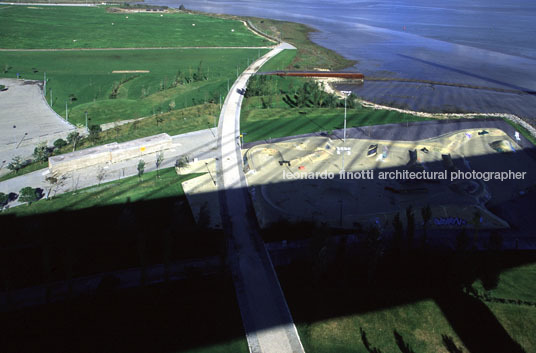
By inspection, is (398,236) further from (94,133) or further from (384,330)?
(94,133)

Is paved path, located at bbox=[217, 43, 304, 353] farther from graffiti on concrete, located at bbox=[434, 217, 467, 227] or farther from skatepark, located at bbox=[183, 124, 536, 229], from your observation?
graffiti on concrete, located at bbox=[434, 217, 467, 227]

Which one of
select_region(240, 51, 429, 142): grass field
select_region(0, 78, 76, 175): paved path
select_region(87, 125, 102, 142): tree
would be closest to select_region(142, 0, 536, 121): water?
select_region(240, 51, 429, 142): grass field

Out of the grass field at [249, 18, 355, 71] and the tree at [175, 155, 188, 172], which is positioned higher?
the grass field at [249, 18, 355, 71]

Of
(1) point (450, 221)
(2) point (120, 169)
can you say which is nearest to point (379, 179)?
(1) point (450, 221)

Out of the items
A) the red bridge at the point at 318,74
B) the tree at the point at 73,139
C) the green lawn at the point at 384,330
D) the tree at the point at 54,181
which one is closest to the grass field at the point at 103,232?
the tree at the point at 54,181

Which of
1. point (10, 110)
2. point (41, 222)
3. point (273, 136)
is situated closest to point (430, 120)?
point (273, 136)

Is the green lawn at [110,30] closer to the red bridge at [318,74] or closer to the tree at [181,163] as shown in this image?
the red bridge at [318,74]
